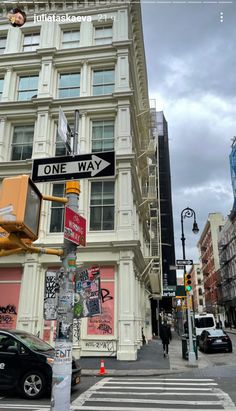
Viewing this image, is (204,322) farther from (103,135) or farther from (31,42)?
(31,42)

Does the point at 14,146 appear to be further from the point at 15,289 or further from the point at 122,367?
the point at 122,367

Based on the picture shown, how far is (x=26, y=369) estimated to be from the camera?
346 inches

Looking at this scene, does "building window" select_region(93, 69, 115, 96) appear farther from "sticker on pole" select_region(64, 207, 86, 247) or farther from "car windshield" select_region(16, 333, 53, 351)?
"sticker on pole" select_region(64, 207, 86, 247)

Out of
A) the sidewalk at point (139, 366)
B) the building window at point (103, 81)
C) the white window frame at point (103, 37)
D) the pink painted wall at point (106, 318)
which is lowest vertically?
the sidewalk at point (139, 366)

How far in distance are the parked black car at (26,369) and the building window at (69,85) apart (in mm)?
16360

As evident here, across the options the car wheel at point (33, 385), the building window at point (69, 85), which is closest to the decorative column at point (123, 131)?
the building window at point (69, 85)

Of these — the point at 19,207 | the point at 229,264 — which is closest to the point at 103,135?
the point at 19,207

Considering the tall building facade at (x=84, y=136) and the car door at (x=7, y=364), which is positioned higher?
the tall building facade at (x=84, y=136)

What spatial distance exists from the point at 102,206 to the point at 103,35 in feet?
39.4

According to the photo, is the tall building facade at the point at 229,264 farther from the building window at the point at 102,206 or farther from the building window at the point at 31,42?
the building window at the point at 102,206

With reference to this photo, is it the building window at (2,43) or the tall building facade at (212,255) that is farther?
the tall building facade at (212,255)

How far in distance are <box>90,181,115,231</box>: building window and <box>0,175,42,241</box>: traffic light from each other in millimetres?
14642

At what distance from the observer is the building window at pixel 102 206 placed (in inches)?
736

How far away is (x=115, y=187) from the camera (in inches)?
752
